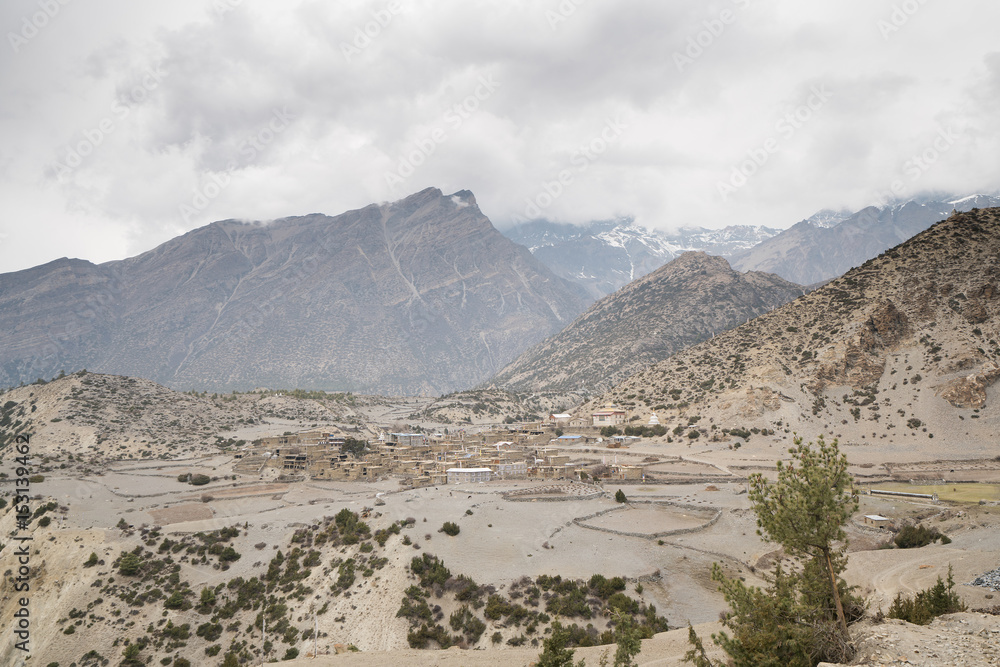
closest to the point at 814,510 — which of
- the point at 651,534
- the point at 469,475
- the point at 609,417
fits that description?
the point at 651,534

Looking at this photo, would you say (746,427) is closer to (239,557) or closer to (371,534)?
(371,534)

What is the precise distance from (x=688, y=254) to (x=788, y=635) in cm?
16958

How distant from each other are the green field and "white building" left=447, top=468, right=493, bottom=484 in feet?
102

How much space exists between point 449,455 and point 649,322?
3560 inches

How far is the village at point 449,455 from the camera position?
52.0 metres

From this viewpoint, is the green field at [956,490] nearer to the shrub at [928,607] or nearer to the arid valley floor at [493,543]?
the arid valley floor at [493,543]

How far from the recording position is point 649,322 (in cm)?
13988

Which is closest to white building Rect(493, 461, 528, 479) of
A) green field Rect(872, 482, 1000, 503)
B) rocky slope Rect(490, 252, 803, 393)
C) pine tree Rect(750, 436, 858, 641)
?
green field Rect(872, 482, 1000, 503)

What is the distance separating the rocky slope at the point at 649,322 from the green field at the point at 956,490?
255 feet

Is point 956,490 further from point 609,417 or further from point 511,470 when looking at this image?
point 609,417

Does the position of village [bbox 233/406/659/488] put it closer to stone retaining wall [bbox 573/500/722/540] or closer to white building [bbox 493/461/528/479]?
white building [bbox 493/461/528/479]

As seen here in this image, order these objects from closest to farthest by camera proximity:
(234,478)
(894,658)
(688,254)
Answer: (894,658) < (234,478) < (688,254)

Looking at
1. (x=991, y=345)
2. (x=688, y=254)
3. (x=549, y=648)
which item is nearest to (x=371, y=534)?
(x=549, y=648)

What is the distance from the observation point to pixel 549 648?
14016 millimetres
